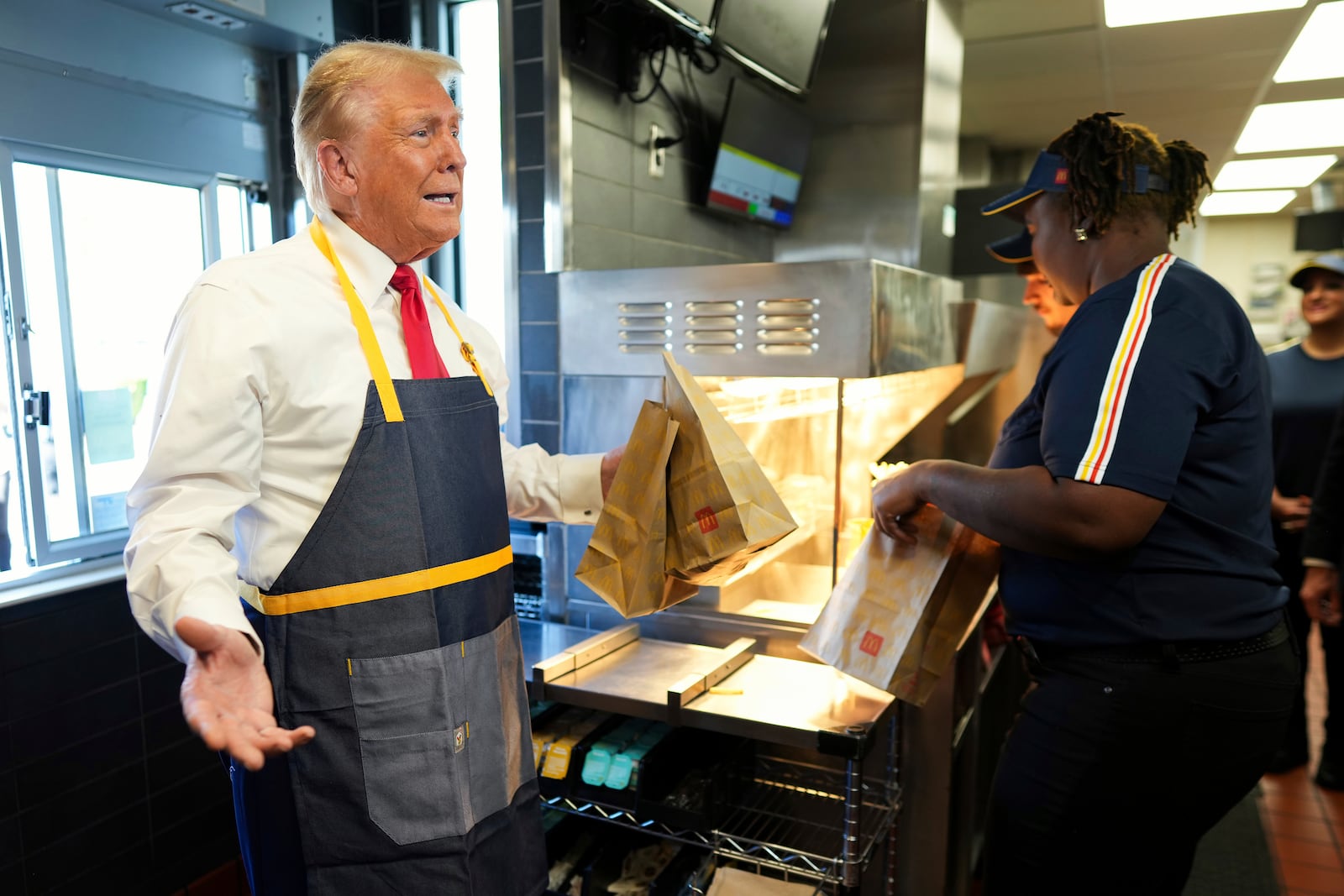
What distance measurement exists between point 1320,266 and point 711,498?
9.44ft

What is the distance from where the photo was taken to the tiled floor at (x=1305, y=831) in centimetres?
288

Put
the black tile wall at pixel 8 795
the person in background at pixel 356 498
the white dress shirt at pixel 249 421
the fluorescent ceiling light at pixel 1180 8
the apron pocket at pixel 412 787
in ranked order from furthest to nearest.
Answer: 1. the fluorescent ceiling light at pixel 1180 8
2. the black tile wall at pixel 8 795
3. the apron pocket at pixel 412 787
4. the person in background at pixel 356 498
5. the white dress shirt at pixel 249 421

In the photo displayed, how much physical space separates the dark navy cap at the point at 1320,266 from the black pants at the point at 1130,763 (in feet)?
7.57

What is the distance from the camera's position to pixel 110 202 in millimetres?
2670

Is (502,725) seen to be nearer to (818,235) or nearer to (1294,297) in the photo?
(818,235)

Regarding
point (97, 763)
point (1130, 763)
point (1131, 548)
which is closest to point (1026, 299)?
point (1131, 548)

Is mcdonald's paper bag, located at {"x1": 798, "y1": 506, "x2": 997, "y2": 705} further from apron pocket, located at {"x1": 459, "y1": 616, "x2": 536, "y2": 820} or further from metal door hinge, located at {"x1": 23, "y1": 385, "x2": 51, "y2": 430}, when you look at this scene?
metal door hinge, located at {"x1": 23, "y1": 385, "x2": 51, "y2": 430}

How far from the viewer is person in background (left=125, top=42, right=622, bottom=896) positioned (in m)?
1.21

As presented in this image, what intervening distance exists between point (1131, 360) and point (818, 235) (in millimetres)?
2388

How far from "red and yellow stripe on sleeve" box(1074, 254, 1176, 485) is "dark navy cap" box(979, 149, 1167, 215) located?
0.86 feet

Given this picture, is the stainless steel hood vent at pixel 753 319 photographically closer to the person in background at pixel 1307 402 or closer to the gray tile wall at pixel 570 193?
the gray tile wall at pixel 570 193

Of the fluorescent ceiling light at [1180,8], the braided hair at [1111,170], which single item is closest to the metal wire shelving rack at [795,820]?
the braided hair at [1111,170]

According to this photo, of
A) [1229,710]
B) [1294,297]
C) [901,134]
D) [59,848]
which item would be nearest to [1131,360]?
[1229,710]

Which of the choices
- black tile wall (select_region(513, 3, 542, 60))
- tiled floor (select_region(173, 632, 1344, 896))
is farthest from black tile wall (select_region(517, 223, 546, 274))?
tiled floor (select_region(173, 632, 1344, 896))
